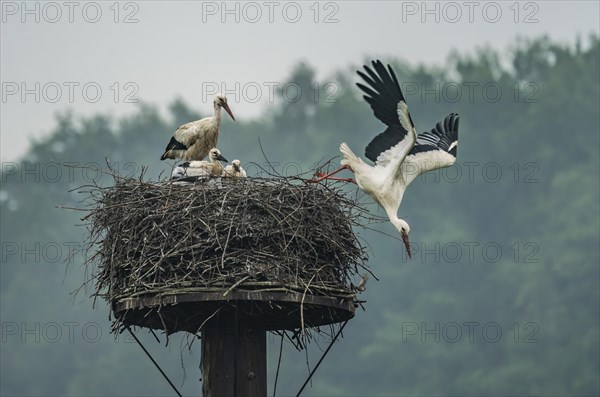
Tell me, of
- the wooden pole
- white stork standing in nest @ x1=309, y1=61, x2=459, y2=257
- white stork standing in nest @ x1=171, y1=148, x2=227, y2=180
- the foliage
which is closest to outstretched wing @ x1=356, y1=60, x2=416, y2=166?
white stork standing in nest @ x1=309, y1=61, x2=459, y2=257

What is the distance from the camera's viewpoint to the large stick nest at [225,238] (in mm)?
10945

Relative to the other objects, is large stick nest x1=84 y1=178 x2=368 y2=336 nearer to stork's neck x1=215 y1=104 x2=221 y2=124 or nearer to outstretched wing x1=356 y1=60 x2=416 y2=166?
outstretched wing x1=356 y1=60 x2=416 y2=166

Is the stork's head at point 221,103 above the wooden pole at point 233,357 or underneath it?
above

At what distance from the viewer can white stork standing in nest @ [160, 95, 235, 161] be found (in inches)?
570

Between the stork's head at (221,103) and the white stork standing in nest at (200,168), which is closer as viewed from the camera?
the white stork standing in nest at (200,168)

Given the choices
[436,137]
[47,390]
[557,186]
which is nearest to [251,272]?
[436,137]

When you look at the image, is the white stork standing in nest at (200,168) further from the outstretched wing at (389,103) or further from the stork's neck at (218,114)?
the outstretched wing at (389,103)

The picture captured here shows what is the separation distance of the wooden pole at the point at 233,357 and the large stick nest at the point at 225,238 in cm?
33

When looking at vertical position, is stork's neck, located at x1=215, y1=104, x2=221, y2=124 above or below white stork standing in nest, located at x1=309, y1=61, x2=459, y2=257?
above

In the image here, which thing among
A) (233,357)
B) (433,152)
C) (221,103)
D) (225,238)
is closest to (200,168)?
(221,103)

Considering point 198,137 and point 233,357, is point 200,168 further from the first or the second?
point 233,357

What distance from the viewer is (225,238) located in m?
11.2

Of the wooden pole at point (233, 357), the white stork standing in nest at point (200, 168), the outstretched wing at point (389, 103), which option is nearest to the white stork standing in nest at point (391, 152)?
the outstretched wing at point (389, 103)

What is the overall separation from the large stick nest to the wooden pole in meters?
0.33
